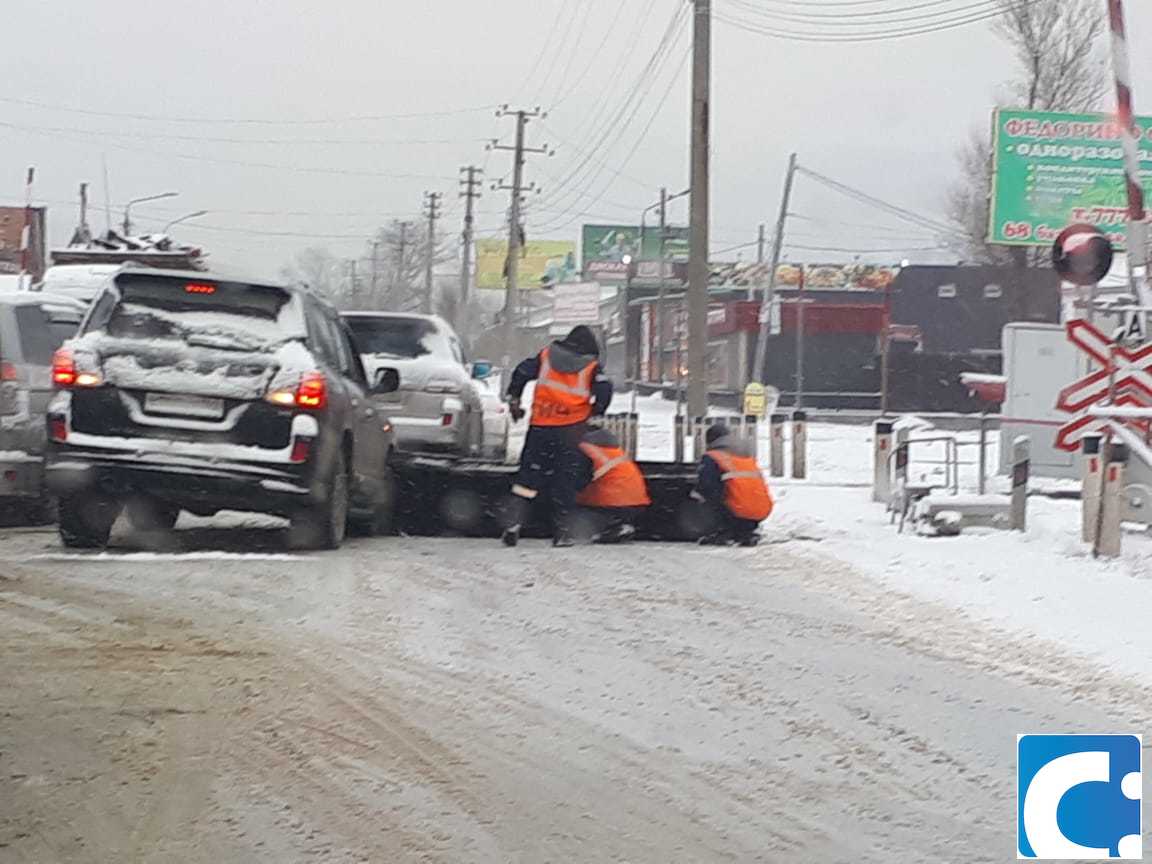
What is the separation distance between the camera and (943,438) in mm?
16953

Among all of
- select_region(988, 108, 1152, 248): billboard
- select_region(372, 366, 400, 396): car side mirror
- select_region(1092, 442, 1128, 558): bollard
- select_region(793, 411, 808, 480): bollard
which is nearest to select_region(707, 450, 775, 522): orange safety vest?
select_region(1092, 442, 1128, 558): bollard

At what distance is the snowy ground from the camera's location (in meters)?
5.40

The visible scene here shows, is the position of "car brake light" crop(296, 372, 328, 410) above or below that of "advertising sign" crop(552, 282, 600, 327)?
below

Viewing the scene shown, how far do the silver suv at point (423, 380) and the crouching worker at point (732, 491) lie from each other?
4.96 metres

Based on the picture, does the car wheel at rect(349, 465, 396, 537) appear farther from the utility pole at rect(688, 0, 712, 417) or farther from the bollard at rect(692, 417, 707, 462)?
the utility pole at rect(688, 0, 712, 417)

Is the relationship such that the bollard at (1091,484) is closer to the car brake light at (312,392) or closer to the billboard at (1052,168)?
the car brake light at (312,392)

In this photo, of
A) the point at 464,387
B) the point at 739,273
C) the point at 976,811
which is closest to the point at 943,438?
the point at 464,387

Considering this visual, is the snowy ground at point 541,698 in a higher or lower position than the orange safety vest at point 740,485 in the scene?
lower

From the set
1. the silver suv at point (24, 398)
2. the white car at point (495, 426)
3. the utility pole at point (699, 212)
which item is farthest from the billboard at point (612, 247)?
the silver suv at point (24, 398)

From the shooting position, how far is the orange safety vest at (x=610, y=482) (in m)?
12.3

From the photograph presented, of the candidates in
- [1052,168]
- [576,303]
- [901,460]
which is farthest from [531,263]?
[901,460]

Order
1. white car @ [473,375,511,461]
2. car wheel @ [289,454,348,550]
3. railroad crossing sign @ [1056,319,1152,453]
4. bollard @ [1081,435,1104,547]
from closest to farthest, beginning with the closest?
car wheel @ [289,454,348,550], bollard @ [1081,435,1104,547], railroad crossing sign @ [1056,319,1152,453], white car @ [473,375,511,461]

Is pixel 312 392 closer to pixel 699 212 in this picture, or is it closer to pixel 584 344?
pixel 584 344

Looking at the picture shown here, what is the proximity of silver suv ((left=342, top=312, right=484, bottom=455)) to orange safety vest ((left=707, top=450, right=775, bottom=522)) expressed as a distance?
5065 mm
